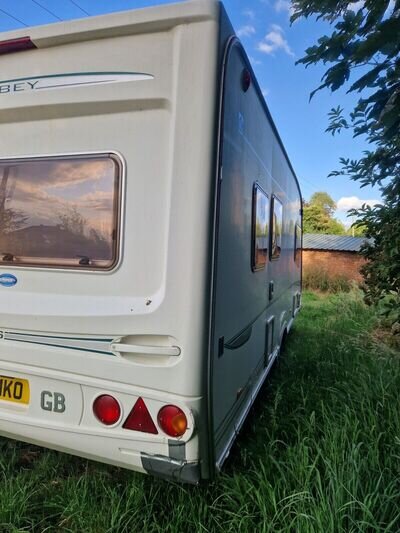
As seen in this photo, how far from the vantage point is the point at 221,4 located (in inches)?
75.6

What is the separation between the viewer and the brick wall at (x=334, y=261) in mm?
18938

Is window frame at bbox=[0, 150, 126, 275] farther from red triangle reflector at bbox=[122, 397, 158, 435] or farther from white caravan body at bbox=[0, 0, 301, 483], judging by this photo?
red triangle reflector at bbox=[122, 397, 158, 435]

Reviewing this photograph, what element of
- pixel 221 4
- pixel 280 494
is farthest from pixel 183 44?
pixel 280 494

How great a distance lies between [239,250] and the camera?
2490 mm

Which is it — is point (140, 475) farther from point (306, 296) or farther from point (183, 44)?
point (306, 296)

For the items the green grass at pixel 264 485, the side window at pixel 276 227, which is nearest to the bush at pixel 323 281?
the side window at pixel 276 227

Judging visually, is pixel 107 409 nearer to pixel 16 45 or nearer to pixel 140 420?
pixel 140 420

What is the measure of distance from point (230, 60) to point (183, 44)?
29cm

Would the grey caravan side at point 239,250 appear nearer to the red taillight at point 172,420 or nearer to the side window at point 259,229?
the side window at point 259,229

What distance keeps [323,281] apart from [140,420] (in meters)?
16.3

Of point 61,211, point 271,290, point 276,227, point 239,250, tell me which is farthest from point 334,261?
point 61,211

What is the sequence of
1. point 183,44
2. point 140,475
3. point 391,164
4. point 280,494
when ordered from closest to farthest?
point 183,44, point 280,494, point 140,475, point 391,164

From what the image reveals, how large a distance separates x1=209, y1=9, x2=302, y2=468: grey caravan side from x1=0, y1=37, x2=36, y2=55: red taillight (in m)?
1.10

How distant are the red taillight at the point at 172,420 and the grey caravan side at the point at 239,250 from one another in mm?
148
